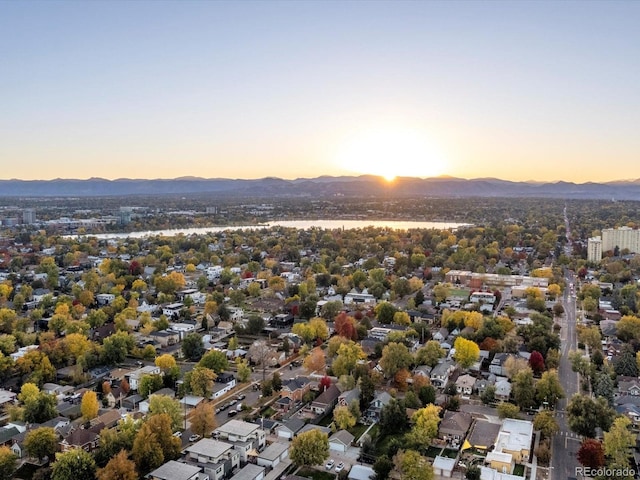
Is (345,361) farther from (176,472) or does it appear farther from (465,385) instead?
(176,472)

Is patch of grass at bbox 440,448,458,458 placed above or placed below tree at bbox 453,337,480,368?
below

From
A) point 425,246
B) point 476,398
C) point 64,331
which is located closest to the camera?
point 476,398

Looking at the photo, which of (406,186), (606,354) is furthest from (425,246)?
(406,186)

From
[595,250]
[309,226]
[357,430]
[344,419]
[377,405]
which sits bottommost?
[357,430]

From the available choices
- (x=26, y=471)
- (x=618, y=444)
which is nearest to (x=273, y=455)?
(x=26, y=471)

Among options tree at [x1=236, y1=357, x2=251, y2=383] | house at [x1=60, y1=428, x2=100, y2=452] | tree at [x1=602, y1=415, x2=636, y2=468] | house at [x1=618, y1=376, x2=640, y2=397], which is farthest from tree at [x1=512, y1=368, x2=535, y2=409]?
house at [x1=60, y1=428, x2=100, y2=452]

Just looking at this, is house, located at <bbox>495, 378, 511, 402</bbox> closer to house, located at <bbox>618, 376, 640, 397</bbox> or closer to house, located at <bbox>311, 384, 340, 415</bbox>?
house, located at <bbox>618, 376, 640, 397</bbox>

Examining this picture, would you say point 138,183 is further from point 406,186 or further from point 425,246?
point 425,246
